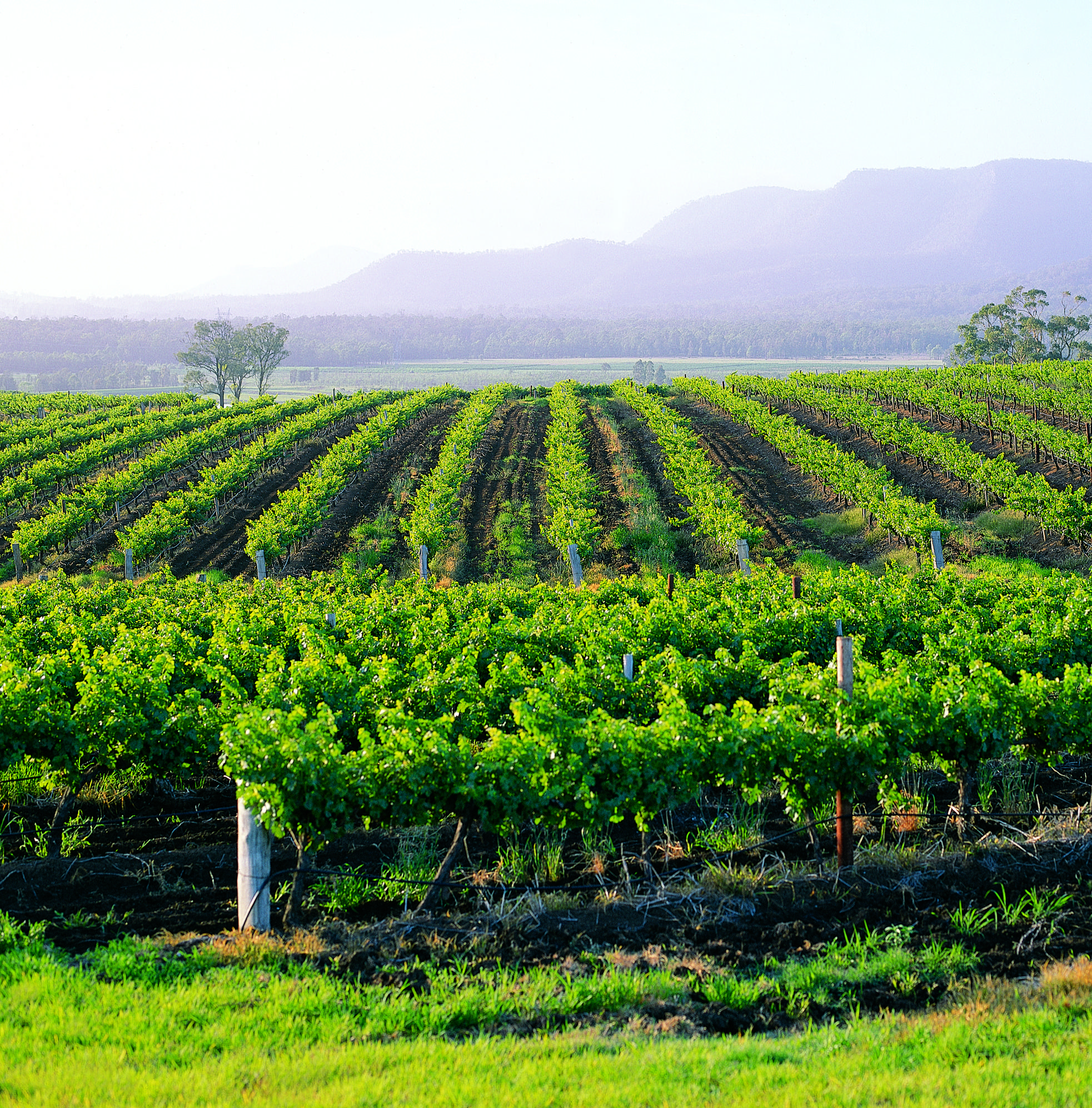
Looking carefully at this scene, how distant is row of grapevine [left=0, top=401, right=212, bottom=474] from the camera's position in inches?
1582

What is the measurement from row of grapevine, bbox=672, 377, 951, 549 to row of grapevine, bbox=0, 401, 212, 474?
3009 cm

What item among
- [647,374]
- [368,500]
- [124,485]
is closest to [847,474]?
[368,500]

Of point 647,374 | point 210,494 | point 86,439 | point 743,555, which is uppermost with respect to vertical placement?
point 647,374

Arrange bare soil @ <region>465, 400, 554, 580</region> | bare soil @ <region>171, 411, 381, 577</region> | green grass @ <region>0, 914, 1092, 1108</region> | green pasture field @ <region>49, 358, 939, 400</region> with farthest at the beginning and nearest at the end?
green pasture field @ <region>49, 358, 939, 400</region> → bare soil @ <region>171, 411, 381, 577</region> → bare soil @ <region>465, 400, 554, 580</region> → green grass @ <region>0, 914, 1092, 1108</region>

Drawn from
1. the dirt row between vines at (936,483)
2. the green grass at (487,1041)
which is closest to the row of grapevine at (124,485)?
the green grass at (487,1041)

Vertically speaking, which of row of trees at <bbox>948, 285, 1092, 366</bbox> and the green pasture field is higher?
the green pasture field

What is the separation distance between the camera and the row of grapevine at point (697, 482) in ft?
77.7

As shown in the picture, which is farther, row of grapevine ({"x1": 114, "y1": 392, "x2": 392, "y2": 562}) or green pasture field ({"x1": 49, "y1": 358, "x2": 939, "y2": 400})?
green pasture field ({"x1": 49, "y1": 358, "x2": 939, "y2": 400})

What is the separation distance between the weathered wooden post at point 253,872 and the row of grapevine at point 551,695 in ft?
0.53

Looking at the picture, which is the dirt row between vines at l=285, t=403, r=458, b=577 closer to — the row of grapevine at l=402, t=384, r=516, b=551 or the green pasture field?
the row of grapevine at l=402, t=384, r=516, b=551

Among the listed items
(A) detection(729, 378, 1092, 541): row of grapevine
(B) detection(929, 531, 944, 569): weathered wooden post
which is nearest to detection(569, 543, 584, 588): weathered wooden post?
(B) detection(929, 531, 944, 569): weathered wooden post

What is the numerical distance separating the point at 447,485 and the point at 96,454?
18.8m

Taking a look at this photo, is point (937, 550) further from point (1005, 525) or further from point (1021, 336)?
point (1021, 336)

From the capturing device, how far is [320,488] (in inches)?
1210
